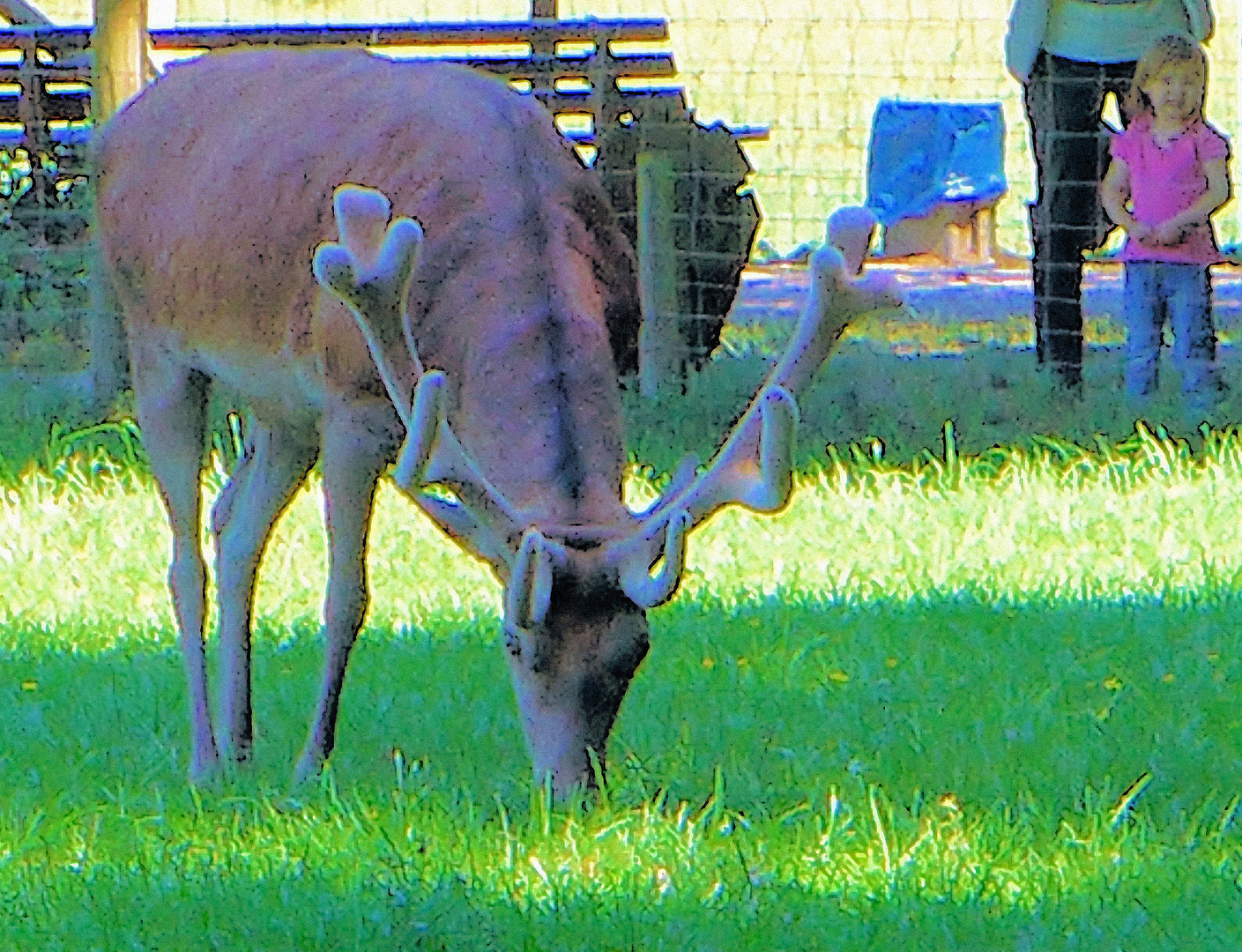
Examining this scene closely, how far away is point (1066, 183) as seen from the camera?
941 centimetres

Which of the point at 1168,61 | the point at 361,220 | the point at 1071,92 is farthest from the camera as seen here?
the point at 1071,92

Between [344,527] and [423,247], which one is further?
[344,527]

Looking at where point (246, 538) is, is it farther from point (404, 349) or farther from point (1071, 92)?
point (1071, 92)

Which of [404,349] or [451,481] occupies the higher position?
[404,349]

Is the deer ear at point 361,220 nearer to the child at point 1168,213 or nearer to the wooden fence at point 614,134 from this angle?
the wooden fence at point 614,134

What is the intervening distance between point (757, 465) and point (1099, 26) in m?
5.57

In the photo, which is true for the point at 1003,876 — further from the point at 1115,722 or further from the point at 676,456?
the point at 676,456

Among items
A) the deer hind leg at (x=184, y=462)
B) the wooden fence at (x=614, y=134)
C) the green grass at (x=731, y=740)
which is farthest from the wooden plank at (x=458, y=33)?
the deer hind leg at (x=184, y=462)

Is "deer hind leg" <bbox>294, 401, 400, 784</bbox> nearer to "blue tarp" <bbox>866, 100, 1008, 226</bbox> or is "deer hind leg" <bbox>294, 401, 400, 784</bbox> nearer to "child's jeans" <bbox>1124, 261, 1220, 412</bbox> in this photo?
"child's jeans" <bbox>1124, 261, 1220, 412</bbox>

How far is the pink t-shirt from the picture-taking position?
30.3 ft

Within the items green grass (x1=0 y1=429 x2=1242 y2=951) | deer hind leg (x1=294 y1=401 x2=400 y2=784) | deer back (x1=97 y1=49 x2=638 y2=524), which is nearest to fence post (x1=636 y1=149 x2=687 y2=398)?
green grass (x1=0 y1=429 x2=1242 y2=951)

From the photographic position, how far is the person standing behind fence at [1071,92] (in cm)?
928

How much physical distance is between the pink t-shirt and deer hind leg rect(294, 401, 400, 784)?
4.98 metres

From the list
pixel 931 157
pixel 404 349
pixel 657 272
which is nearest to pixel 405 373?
pixel 404 349
